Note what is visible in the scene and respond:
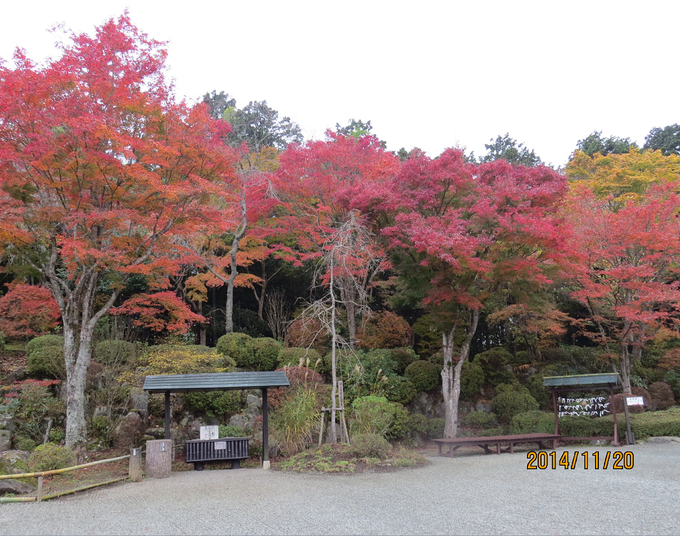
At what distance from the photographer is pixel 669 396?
1508cm

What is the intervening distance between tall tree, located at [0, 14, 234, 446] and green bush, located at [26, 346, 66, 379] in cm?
214

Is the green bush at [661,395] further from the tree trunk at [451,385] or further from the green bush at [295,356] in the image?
the green bush at [295,356]

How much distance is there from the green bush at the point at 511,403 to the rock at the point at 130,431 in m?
10.2

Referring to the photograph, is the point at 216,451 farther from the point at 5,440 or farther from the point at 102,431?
the point at 5,440

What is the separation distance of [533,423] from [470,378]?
2.69m

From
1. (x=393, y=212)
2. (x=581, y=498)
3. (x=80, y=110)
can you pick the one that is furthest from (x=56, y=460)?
(x=393, y=212)

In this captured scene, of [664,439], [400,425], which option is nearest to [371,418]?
[400,425]

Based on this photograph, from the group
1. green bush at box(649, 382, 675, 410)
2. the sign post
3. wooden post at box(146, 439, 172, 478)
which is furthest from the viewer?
green bush at box(649, 382, 675, 410)

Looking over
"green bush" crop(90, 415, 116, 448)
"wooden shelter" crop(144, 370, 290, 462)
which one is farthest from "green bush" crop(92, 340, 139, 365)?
"wooden shelter" crop(144, 370, 290, 462)

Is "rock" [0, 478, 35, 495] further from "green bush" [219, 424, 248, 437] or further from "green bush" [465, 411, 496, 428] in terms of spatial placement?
"green bush" [465, 411, 496, 428]

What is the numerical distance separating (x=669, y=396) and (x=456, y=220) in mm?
10068

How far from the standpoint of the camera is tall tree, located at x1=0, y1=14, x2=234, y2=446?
9008 mm

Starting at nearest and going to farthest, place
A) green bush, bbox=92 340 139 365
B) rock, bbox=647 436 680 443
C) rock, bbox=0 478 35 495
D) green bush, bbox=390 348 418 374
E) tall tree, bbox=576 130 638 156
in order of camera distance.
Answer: rock, bbox=0 478 35 495
rock, bbox=647 436 680 443
green bush, bbox=92 340 139 365
green bush, bbox=390 348 418 374
tall tree, bbox=576 130 638 156
